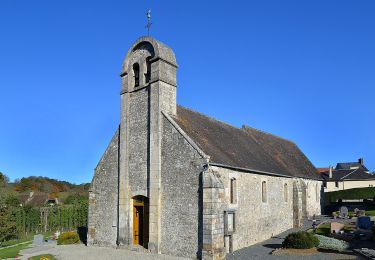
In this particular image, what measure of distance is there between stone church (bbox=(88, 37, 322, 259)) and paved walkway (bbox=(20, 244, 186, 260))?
0.72 meters

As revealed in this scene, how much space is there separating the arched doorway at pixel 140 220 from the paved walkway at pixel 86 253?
0.86 metres

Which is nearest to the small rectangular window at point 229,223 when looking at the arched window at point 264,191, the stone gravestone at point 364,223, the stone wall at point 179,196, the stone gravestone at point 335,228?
the stone wall at point 179,196

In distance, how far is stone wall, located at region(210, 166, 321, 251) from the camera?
2028 cm

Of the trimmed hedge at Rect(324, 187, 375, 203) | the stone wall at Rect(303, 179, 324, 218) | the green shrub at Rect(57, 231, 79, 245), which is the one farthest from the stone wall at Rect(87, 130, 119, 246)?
the trimmed hedge at Rect(324, 187, 375, 203)

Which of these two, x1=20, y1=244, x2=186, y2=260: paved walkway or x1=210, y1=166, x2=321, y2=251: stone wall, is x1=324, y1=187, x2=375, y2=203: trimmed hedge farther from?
x1=20, y1=244, x2=186, y2=260: paved walkway

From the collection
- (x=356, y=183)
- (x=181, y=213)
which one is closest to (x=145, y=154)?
(x=181, y=213)

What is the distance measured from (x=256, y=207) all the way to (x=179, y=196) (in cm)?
633

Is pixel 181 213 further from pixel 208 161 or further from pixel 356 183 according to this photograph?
pixel 356 183

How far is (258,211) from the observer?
23.1 metres

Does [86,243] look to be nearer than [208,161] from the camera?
No

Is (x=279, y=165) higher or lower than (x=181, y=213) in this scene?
higher

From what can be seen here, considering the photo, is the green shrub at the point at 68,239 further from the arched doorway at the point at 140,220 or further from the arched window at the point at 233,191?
the arched window at the point at 233,191

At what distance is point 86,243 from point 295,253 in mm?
13164

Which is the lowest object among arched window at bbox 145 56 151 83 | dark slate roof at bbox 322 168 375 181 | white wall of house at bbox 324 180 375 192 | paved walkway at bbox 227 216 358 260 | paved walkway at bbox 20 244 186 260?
paved walkway at bbox 20 244 186 260
